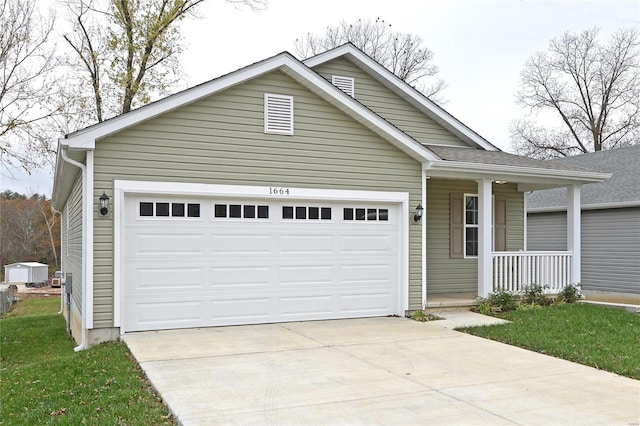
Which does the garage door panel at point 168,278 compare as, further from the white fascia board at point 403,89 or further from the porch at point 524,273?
the white fascia board at point 403,89

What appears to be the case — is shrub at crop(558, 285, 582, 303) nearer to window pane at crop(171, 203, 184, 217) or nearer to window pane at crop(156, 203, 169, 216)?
window pane at crop(171, 203, 184, 217)

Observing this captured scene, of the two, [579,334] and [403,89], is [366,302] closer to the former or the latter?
[579,334]

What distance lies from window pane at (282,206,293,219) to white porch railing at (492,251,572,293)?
4.35 meters

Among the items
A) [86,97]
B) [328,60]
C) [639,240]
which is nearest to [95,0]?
[86,97]

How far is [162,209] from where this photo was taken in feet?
28.7

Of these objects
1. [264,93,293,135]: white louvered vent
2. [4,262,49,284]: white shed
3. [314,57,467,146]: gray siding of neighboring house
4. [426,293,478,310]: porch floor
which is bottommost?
[4,262,49,284]: white shed

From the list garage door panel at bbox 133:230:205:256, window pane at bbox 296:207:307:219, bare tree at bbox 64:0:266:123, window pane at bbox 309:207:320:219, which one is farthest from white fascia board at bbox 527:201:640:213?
bare tree at bbox 64:0:266:123

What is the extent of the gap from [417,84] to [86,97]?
55.0ft

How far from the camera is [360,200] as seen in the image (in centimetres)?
1004

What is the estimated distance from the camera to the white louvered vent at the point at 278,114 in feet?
30.8

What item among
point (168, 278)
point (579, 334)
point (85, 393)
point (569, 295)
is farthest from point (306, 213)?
point (569, 295)

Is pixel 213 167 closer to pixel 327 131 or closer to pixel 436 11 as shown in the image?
pixel 327 131

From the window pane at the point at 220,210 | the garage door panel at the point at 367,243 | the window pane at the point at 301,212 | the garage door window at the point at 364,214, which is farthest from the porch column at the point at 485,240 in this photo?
the window pane at the point at 220,210

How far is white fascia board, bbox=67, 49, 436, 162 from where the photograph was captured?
8078mm
